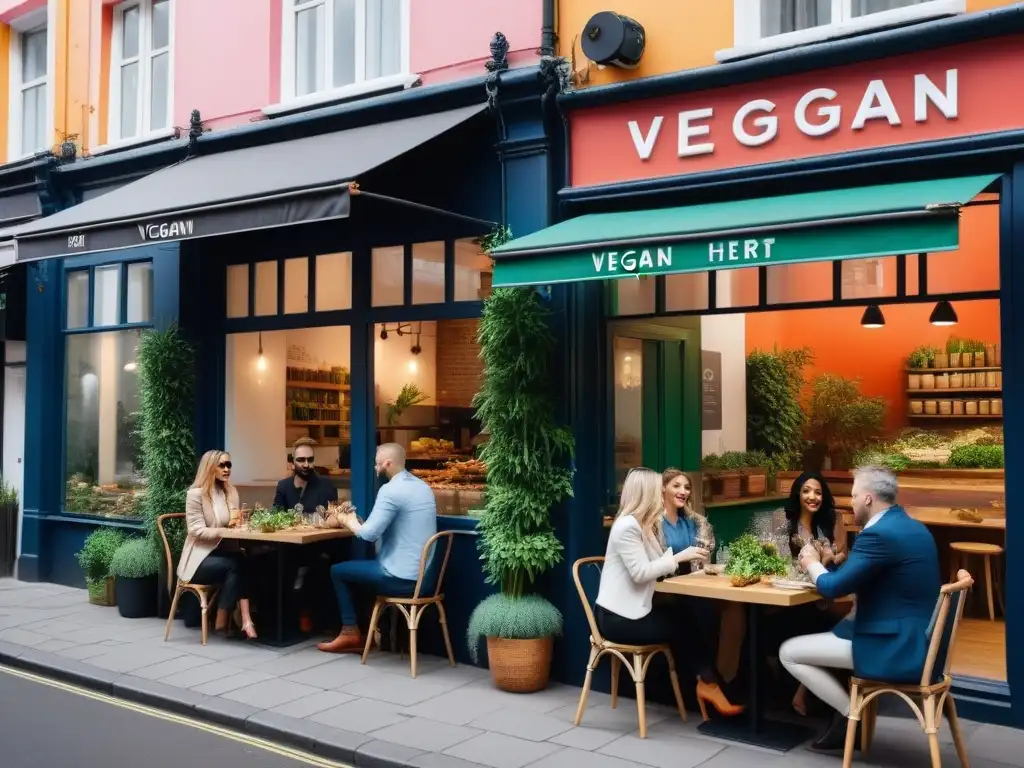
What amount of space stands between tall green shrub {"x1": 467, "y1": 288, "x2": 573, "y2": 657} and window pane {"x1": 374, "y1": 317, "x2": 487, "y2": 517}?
1.08 meters

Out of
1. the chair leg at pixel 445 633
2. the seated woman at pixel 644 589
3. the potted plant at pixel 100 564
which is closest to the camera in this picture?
the seated woman at pixel 644 589

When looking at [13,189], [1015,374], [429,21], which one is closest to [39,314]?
[13,189]

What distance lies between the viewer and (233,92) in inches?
407

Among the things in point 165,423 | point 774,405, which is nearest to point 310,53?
point 165,423

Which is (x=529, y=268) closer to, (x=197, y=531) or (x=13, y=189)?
(x=197, y=531)

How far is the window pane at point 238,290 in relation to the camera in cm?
1018

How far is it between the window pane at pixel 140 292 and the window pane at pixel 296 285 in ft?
6.07

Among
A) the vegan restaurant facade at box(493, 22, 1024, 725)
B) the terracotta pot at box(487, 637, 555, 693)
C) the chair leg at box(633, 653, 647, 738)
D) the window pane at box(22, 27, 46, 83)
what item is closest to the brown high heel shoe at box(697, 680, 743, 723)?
the chair leg at box(633, 653, 647, 738)

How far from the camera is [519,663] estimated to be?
725 cm

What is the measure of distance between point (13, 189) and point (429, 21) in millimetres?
6257

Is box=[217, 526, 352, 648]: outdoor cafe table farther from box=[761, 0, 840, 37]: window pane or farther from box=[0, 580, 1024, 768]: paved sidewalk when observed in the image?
box=[761, 0, 840, 37]: window pane

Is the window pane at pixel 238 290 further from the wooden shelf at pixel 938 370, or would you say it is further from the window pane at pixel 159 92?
the wooden shelf at pixel 938 370

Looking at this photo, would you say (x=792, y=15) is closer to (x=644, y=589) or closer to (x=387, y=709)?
(x=644, y=589)

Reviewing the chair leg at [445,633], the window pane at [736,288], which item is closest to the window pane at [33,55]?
the chair leg at [445,633]
